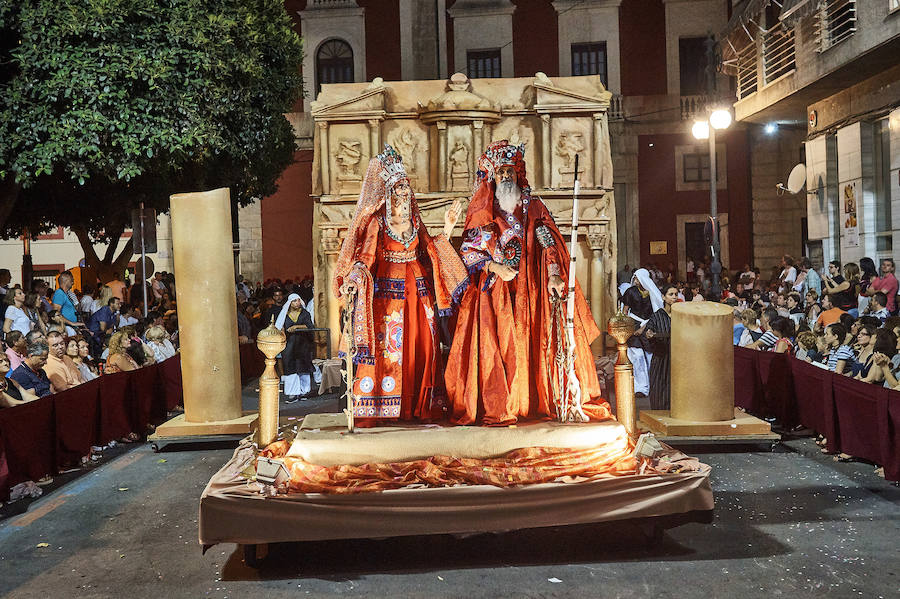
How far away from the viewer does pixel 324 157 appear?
12.6 m

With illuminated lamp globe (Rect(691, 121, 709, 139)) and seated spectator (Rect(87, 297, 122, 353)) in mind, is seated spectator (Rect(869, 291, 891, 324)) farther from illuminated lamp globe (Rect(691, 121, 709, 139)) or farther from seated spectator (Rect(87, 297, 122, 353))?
seated spectator (Rect(87, 297, 122, 353))

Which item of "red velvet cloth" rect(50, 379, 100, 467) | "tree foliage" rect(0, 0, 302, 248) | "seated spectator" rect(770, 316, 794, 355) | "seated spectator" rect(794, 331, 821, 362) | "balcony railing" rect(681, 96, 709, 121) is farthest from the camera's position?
"balcony railing" rect(681, 96, 709, 121)

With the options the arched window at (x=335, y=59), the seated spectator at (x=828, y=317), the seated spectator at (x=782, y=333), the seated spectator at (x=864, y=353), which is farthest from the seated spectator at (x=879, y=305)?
the arched window at (x=335, y=59)

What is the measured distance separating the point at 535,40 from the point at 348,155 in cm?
1455

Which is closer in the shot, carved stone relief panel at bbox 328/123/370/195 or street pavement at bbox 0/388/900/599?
street pavement at bbox 0/388/900/599

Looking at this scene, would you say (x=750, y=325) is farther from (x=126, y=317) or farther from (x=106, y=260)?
(x=106, y=260)

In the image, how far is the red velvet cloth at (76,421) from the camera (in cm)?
800

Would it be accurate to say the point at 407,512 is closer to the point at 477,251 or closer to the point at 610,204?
the point at 477,251

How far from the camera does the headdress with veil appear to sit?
6191mm

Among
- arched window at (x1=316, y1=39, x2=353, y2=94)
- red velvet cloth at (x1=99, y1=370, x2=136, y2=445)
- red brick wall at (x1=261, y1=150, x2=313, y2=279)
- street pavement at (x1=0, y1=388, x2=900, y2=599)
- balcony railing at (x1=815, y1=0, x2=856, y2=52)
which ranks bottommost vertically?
street pavement at (x1=0, y1=388, x2=900, y2=599)

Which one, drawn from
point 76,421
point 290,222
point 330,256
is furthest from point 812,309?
point 290,222

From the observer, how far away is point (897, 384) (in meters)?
7.41

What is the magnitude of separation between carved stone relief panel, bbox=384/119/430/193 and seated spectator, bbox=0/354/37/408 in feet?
21.0

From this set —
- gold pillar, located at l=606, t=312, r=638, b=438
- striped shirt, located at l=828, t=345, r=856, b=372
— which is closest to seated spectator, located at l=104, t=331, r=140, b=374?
gold pillar, located at l=606, t=312, r=638, b=438
